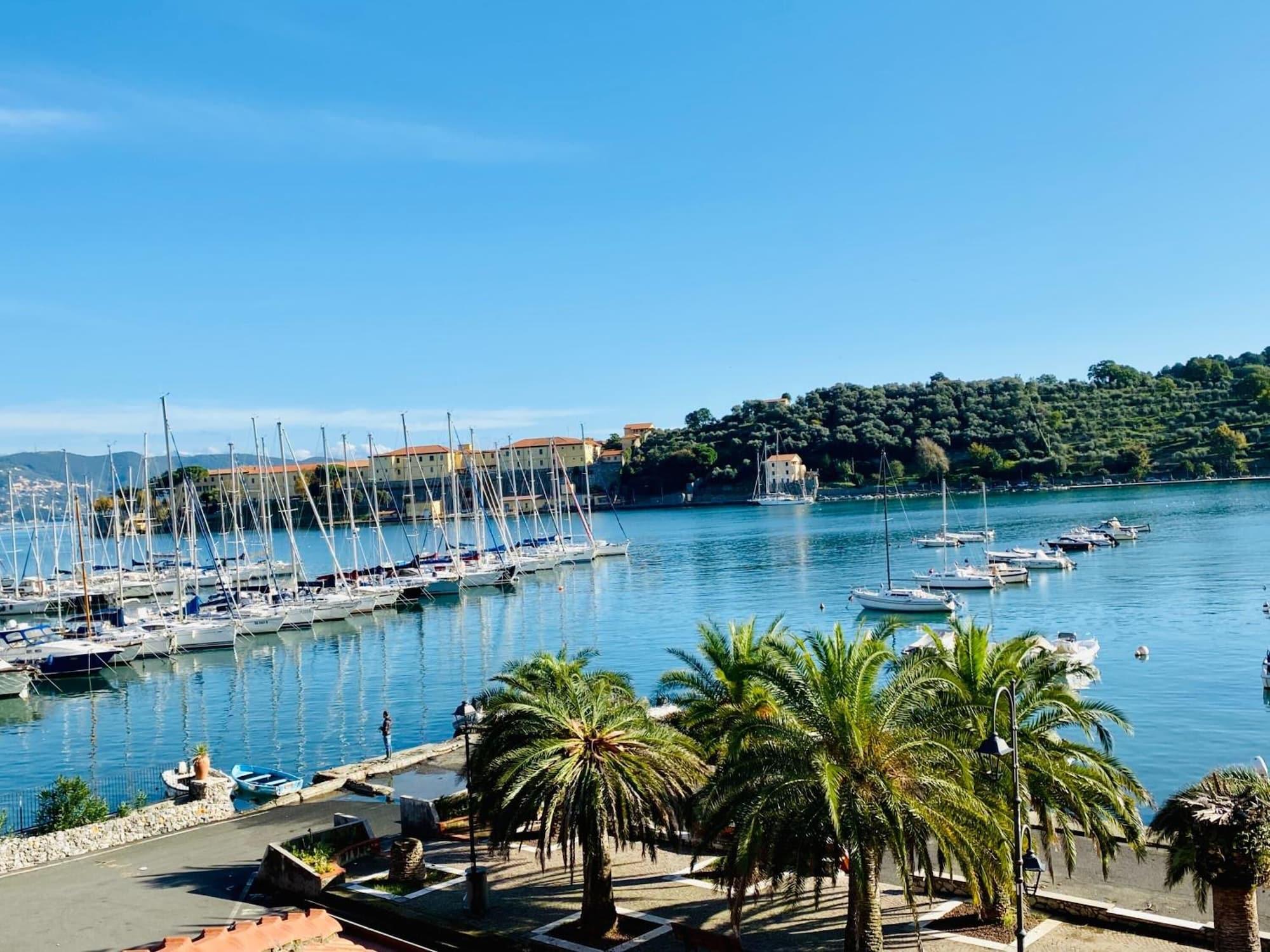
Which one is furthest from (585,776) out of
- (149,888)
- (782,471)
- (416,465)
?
(416,465)

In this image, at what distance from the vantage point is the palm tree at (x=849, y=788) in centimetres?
1227

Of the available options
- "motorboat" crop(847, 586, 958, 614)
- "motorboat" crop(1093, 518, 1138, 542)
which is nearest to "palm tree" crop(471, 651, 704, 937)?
"motorboat" crop(847, 586, 958, 614)

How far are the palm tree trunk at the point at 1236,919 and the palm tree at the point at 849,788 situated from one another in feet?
8.33

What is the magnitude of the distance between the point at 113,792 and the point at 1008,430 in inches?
5466

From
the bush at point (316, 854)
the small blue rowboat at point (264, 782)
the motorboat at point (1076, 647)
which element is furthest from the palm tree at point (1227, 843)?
the motorboat at point (1076, 647)

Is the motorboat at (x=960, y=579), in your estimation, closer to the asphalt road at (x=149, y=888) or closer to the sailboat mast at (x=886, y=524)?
the sailboat mast at (x=886, y=524)

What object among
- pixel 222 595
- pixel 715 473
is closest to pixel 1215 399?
pixel 715 473

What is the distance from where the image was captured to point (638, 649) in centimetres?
5009

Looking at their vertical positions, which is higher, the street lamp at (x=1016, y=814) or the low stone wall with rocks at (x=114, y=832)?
the street lamp at (x=1016, y=814)

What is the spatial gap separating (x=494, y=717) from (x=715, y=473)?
154312 millimetres

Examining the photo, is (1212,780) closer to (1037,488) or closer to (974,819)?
(974,819)

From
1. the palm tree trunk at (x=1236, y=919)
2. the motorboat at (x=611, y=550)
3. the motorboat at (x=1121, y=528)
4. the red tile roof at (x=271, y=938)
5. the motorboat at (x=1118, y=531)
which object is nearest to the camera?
the palm tree trunk at (x=1236, y=919)

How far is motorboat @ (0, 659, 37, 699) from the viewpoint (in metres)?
45.0

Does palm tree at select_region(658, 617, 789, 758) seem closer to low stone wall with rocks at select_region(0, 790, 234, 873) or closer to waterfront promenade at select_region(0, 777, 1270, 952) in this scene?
waterfront promenade at select_region(0, 777, 1270, 952)
